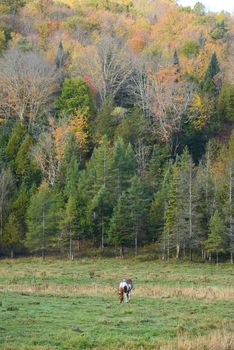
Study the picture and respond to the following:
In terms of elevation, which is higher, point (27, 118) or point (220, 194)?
point (27, 118)

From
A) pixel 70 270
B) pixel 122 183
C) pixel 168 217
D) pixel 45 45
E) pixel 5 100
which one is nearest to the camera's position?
pixel 70 270

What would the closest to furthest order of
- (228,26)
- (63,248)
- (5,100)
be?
(63,248) < (5,100) < (228,26)

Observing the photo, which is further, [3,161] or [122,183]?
[3,161]

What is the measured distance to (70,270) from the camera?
45031mm

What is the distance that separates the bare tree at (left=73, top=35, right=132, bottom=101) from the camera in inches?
3425

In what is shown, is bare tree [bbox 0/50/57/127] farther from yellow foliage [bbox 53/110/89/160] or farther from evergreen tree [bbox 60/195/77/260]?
evergreen tree [bbox 60/195/77/260]

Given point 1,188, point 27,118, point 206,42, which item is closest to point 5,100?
point 27,118

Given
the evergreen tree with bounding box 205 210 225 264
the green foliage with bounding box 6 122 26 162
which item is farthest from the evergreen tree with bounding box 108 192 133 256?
the green foliage with bounding box 6 122 26 162

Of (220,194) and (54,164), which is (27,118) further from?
(220,194)

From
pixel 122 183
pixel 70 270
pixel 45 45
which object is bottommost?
pixel 70 270

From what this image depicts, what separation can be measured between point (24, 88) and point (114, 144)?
17234 millimetres

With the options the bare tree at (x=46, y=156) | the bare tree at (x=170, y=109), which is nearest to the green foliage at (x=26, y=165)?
the bare tree at (x=46, y=156)

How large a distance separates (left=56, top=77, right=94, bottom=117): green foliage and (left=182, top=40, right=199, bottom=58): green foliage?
33480 millimetres

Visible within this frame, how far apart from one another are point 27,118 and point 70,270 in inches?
1627
